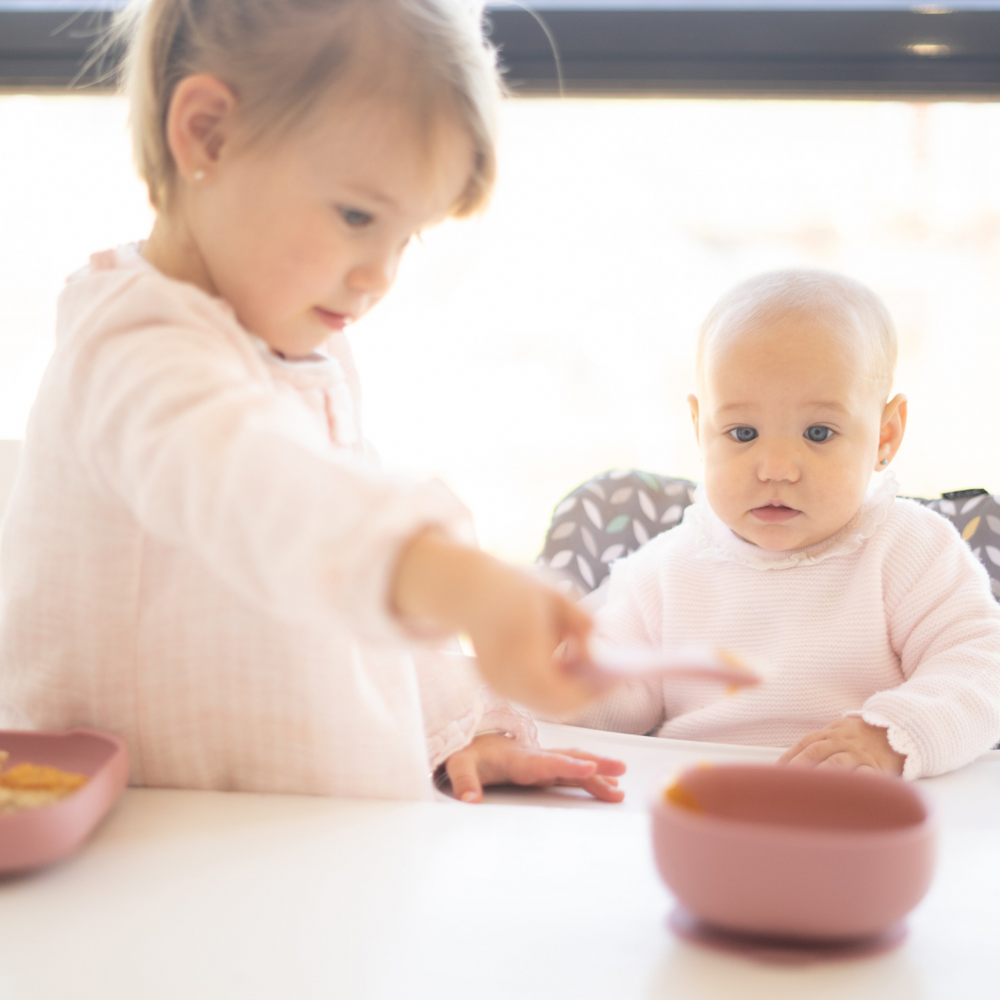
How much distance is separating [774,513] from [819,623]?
131mm

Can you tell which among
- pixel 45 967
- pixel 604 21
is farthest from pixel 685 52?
pixel 45 967

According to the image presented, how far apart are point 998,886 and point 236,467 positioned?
0.46m

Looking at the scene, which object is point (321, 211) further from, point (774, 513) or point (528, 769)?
point (774, 513)

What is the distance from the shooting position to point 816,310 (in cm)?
121

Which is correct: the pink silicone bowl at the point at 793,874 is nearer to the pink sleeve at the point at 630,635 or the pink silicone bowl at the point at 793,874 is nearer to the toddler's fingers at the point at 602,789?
the toddler's fingers at the point at 602,789

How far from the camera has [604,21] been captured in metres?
1.68

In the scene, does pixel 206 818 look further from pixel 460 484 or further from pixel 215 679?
pixel 460 484

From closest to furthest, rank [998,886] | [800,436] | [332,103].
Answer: [998,886] < [332,103] < [800,436]

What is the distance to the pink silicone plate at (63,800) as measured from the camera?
574 mm

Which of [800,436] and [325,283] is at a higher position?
[325,283]

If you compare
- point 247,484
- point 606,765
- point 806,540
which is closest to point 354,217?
point 247,484

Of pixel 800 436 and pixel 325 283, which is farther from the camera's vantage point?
pixel 800 436

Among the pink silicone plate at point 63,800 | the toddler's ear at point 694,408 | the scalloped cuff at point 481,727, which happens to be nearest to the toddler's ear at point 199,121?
the pink silicone plate at point 63,800

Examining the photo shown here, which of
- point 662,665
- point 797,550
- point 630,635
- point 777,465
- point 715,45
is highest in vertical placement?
point 715,45
